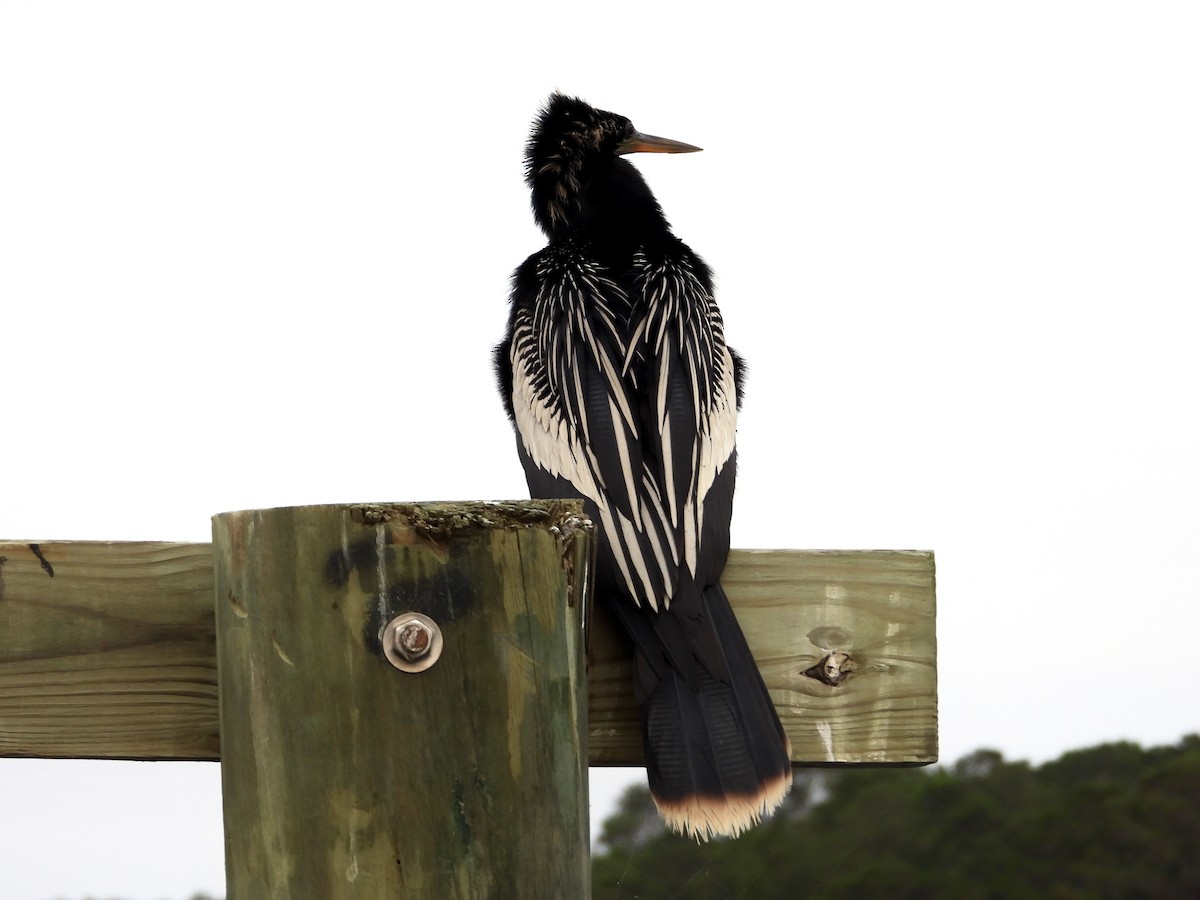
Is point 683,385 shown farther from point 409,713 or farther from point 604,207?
point 409,713

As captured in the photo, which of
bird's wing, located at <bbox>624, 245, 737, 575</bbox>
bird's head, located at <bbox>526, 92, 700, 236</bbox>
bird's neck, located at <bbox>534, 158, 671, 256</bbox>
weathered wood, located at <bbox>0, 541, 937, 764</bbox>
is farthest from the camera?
bird's head, located at <bbox>526, 92, 700, 236</bbox>

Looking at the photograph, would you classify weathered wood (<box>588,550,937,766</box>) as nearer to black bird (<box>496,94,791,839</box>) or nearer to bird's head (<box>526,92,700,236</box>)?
black bird (<box>496,94,791,839</box>)

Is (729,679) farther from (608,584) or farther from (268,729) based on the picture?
(268,729)

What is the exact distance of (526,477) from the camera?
311 cm

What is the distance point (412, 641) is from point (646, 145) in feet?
10.4

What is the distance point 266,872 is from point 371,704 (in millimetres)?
252

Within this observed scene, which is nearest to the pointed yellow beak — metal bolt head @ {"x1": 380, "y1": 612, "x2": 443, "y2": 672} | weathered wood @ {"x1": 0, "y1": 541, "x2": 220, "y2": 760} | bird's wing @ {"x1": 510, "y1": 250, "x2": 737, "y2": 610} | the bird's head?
the bird's head

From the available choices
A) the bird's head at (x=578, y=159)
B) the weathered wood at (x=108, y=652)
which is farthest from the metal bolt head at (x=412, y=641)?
the bird's head at (x=578, y=159)

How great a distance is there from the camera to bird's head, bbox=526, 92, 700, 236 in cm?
403

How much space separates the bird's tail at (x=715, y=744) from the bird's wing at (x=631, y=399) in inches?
7.0

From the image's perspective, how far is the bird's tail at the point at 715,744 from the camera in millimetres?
2025

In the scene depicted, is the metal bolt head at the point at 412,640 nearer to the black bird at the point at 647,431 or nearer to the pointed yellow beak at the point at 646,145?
the black bird at the point at 647,431

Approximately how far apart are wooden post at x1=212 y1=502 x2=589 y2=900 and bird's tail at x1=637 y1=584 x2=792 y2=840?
0.55 meters

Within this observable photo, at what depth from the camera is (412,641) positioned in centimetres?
143
